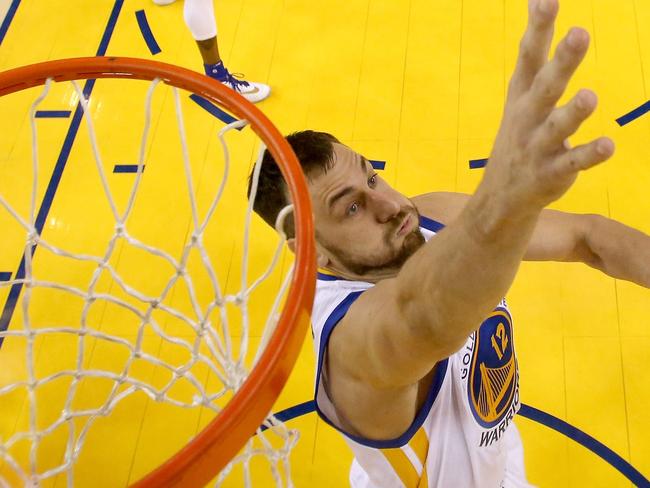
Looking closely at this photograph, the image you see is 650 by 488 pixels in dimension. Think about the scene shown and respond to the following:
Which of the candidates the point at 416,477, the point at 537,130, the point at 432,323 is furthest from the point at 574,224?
the point at 537,130

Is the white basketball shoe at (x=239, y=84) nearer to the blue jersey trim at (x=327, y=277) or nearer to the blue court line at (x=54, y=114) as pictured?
the blue court line at (x=54, y=114)

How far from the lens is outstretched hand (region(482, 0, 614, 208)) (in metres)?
0.81

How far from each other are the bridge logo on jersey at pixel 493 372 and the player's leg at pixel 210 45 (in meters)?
2.23

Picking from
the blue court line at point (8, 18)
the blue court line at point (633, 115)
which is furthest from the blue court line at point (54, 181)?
the blue court line at point (633, 115)

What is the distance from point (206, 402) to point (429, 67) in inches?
107

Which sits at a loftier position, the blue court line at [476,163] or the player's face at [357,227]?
the player's face at [357,227]

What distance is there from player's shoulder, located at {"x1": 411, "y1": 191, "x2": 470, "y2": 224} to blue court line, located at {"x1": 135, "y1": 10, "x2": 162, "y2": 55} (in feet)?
8.12

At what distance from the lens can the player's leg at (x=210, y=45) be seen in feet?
11.9

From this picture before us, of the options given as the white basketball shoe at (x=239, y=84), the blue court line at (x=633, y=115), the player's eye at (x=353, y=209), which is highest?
the blue court line at (x=633, y=115)

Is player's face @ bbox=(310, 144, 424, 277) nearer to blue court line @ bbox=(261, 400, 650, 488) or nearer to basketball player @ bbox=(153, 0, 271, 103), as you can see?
blue court line @ bbox=(261, 400, 650, 488)

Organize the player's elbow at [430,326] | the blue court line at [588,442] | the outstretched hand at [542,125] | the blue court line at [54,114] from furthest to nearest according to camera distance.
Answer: the blue court line at [54,114]
the blue court line at [588,442]
the player's elbow at [430,326]
the outstretched hand at [542,125]

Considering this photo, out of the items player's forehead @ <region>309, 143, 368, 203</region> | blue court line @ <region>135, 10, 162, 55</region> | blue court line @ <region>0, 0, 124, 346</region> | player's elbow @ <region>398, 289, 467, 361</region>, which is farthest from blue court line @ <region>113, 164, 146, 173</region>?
player's elbow @ <region>398, 289, 467, 361</region>

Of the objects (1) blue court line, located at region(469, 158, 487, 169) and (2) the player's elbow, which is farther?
(1) blue court line, located at region(469, 158, 487, 169)

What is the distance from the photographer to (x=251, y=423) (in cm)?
127
